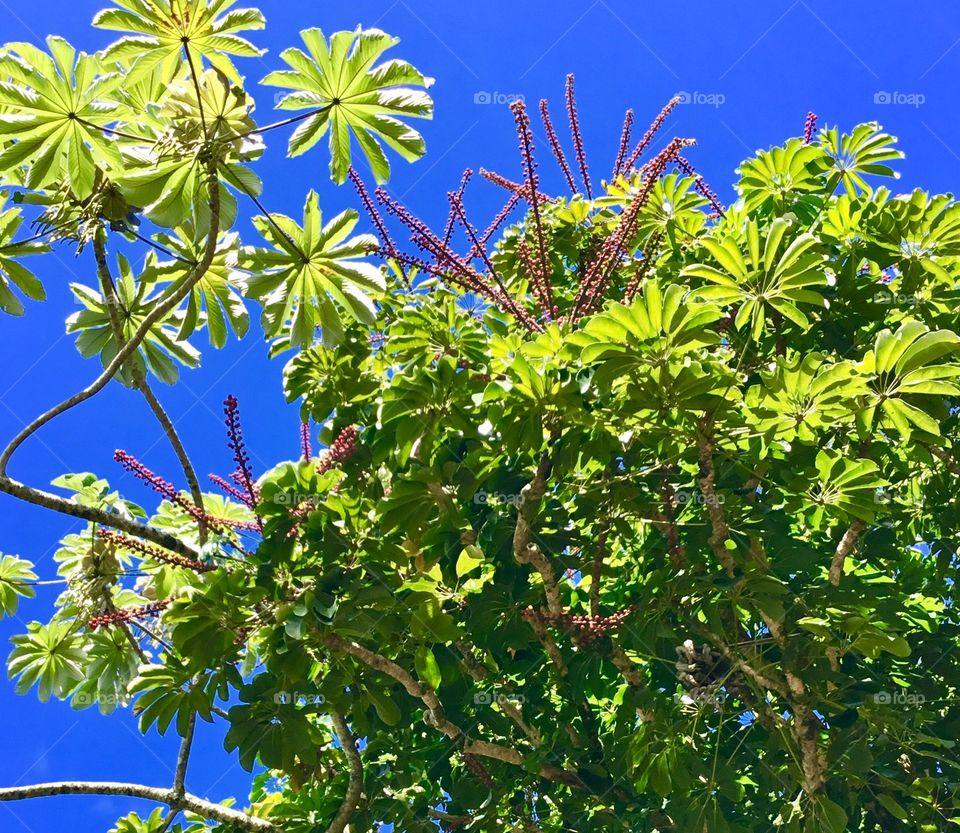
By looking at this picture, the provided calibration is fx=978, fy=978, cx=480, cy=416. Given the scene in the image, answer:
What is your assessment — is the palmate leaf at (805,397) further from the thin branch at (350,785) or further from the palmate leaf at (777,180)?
the thin branch at (350,785)

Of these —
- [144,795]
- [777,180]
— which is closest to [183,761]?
[144,795]

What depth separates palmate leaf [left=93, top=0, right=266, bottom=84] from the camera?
11.3ft

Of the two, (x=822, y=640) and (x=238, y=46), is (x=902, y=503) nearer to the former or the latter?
(x=822, y=640)

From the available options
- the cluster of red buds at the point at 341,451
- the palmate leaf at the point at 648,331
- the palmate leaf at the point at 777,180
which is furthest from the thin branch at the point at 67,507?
the palmate leaf at the point at 777,180

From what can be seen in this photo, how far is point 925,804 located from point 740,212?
2796 millimetres

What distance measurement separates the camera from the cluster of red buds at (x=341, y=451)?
3.88 meters

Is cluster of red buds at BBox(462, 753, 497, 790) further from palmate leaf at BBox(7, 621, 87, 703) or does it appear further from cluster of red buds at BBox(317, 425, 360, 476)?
palmate leaf at BBox(7, 621, 87, 703)

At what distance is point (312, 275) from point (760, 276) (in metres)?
1.75

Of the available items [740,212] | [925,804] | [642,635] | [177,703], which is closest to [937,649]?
[925,804]

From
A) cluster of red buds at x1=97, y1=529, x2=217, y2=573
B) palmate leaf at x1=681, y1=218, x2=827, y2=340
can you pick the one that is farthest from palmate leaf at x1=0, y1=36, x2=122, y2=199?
palmate leaf at x1=681, y1=218, x2=827, y2=340

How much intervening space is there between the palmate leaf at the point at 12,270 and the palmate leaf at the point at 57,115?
0.79 metres

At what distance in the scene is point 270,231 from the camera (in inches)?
156

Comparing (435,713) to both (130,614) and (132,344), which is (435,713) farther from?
(132,344)

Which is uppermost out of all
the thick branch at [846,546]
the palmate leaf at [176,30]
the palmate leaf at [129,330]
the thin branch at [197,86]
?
the palmate leaf at [129,330]
